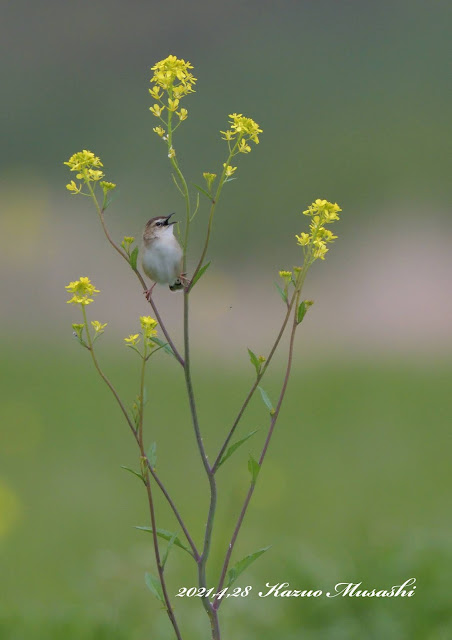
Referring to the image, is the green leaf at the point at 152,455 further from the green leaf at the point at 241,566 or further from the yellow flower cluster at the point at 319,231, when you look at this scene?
the yellow flower cluster at the point at 319,231

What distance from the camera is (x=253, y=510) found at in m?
4.85

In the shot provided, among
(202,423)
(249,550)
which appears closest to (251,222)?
(202,423)

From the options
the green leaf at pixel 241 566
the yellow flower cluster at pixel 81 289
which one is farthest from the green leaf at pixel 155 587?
the yellow flower cluster at pixel 81 289

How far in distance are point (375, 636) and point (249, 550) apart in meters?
1.63

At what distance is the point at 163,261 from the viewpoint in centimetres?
270

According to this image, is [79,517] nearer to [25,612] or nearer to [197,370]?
[25,612]

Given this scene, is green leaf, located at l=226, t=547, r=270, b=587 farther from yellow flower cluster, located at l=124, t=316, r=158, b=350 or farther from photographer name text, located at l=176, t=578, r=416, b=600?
photographer name text, located at l=176, t=578, r=416, b=600

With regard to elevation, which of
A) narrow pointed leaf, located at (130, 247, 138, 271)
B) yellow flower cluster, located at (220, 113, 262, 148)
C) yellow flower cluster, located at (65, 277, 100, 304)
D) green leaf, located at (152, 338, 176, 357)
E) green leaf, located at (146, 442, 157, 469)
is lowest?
green leaf, located at (146, 442, 157, 469)

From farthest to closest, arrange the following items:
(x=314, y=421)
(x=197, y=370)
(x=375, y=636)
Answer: (x=197, y=370) → (x=314, y=421) → (x=375, y=636)

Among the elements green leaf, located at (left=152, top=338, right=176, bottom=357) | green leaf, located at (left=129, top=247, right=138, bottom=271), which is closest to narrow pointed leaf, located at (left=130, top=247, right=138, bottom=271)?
green leaf, located at (left=129, top=247, right=138, bottom=271)

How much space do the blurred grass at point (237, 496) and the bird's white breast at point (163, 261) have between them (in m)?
0.61

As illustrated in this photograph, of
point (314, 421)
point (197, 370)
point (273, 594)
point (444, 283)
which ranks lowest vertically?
point (273, 594)

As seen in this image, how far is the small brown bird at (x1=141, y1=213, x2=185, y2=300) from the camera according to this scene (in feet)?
8.73

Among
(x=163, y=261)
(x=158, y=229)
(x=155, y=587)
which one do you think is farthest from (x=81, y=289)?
(x=158, y=229)
